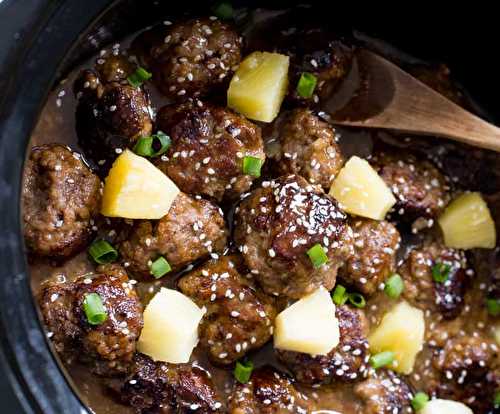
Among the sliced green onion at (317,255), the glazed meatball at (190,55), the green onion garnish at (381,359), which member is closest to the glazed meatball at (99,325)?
the sliced green onion at (317,255)

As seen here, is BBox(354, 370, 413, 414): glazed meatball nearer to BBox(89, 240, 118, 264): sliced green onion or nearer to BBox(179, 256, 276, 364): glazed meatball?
BBox(179, 256, 276, 364): glazed meatball

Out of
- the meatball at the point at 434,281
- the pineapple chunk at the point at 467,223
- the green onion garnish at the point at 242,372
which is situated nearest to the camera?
the green onion garnish at the point at 242,372

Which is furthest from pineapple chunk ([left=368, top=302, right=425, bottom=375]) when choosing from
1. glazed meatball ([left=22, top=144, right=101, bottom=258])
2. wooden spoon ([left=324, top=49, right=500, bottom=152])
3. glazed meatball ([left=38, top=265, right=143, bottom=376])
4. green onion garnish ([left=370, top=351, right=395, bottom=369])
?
glazed meatball ([left=22, top=144, right=101, bottom=258])

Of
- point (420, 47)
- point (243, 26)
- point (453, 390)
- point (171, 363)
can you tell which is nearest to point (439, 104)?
point (420, 47)

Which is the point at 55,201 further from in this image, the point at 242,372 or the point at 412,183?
the point at 412,183

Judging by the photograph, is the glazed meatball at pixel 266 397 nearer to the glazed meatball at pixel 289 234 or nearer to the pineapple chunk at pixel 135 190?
the glazed meatball at pixel 289 234

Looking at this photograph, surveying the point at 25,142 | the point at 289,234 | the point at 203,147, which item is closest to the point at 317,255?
the point at 289,234
